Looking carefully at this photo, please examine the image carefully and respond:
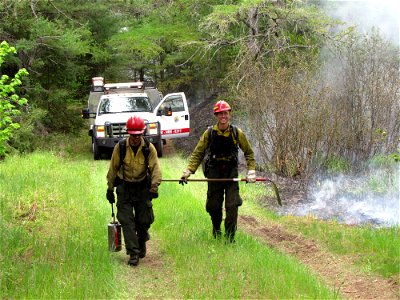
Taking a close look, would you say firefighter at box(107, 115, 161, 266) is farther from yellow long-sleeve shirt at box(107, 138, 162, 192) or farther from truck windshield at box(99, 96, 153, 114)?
truck windshield at box(99, 96, 153, 114)

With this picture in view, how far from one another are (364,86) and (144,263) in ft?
31.7

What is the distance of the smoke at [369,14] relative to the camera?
19953 millimetres

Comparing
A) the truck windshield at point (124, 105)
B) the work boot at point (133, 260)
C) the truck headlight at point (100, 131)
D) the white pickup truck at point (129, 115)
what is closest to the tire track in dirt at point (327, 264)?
the work boot at point (133, 260)

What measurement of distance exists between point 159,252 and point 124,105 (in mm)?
11015

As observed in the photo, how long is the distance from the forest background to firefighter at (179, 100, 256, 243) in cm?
275

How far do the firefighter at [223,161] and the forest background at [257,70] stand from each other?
275cm

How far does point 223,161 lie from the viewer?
7.90 metres

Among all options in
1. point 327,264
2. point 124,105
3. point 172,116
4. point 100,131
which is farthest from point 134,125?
point 172,116

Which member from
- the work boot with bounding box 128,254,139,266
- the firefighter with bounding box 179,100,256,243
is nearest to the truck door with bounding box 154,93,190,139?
the firefighter with bounding box 179,100,256,243

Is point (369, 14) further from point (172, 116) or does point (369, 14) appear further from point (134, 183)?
point (134, 183)

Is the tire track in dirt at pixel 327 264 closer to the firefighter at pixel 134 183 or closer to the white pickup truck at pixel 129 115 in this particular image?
the firefighter at pixel 134 183

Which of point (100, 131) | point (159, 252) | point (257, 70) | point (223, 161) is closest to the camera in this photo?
point (223, 161)

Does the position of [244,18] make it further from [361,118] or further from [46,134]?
[46,134]

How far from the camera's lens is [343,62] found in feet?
55.9
